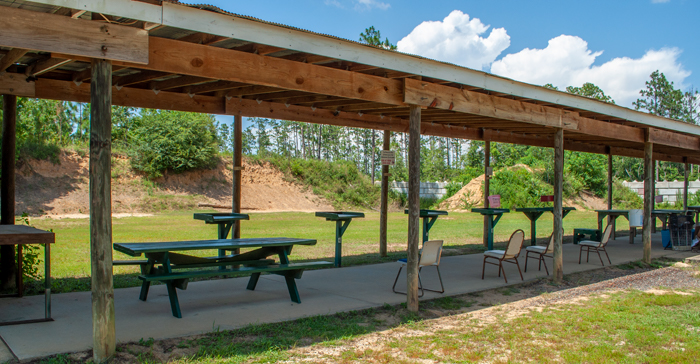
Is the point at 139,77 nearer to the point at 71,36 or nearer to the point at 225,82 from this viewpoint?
the point at 225,82

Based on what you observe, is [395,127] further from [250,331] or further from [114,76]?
[250,331]

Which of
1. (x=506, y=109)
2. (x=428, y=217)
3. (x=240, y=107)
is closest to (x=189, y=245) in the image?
(x=240, y=107)

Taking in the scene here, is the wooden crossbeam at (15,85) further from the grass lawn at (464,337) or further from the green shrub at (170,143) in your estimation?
the green shrub at (170,143)

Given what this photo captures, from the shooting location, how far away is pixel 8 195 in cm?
639

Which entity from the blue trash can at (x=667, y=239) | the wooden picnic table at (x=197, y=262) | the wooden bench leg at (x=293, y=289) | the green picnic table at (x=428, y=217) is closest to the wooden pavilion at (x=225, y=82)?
the green picnic table at (x=428, y=217)

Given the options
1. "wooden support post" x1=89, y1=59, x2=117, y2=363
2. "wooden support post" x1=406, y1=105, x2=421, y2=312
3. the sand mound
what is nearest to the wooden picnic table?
"wooden support post" x1=89, y1=59, x2=117, y2=363

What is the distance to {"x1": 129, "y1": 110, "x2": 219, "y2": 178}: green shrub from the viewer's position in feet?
99.7

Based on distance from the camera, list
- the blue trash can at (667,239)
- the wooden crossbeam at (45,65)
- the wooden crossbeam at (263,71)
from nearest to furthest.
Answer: the wooden crossbeam at (263,71), the wooden crossbeam at (45,65), the blue trash can at (667,239)

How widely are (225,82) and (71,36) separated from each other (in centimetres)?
289

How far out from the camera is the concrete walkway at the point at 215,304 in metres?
4.59

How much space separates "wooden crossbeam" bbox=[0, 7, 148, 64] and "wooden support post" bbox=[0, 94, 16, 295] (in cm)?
311

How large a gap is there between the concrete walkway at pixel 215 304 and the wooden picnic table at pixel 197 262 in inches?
11.2

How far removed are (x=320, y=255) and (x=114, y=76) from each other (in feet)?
19.3

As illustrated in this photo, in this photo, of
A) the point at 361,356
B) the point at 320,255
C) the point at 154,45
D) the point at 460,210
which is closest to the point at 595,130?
the point at 320,255
